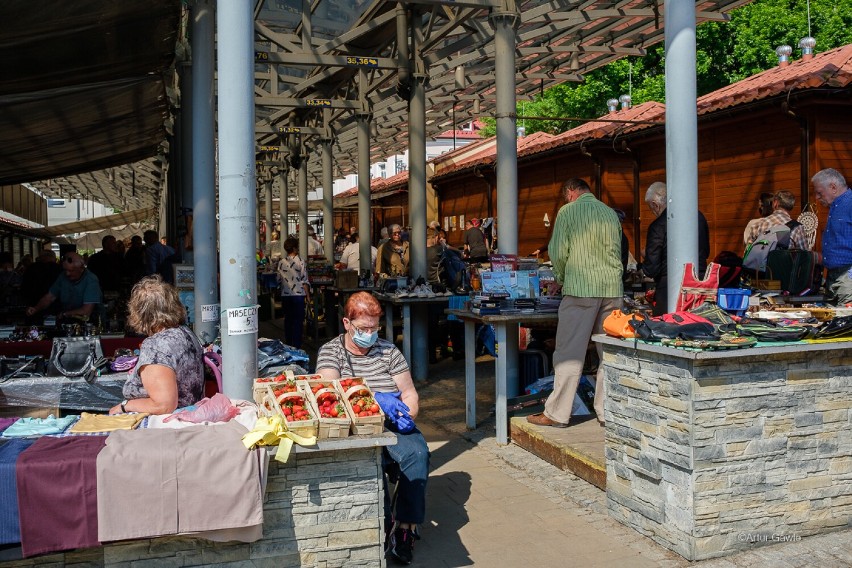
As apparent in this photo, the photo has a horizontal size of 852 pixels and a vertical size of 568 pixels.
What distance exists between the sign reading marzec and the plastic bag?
39 centimetres

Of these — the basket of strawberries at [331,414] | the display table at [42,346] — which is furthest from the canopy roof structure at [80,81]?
the basket of strawberries at [331,414]

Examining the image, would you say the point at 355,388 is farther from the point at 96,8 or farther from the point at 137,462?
the point at 96,8

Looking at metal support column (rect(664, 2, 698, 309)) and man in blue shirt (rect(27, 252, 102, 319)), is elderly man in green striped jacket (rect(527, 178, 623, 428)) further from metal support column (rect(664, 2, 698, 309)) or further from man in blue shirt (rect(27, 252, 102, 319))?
man in blue shirt (rect(27, 252, 102, 319))

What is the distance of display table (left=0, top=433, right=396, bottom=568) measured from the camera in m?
3.81

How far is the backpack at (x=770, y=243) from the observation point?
26.3ft

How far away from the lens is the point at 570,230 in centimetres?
671

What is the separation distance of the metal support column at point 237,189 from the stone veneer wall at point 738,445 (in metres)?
2.24

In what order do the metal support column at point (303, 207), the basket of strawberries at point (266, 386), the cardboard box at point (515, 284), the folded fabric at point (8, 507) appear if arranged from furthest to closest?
the metal support column at point (303, 207)
the cardboard box at point (515, 284)
the basket of strawberries at point (266, 386)
the folded fabric at point (8, 507)

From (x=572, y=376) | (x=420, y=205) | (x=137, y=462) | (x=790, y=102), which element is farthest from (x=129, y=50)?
(x=790, y=102)

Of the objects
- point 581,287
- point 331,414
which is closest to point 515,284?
point 581,287

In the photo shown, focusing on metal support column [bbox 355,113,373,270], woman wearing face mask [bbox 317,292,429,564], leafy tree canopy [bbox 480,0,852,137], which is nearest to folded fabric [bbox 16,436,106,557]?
woman wearing face mask [bbox 317,292,429,564]

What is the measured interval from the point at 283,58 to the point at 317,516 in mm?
9867

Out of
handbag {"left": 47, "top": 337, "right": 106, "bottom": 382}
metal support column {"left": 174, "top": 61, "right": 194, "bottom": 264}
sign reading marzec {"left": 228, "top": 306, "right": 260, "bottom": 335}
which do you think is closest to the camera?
sign reading marzec {"left": 228, "top": 306, "right": 260, "bottom": 335}

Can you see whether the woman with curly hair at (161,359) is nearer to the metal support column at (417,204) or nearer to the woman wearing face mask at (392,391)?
the woman wearing face mask at (392,391)
